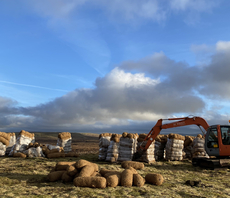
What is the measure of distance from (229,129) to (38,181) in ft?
33.1

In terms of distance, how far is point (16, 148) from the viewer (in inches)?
642

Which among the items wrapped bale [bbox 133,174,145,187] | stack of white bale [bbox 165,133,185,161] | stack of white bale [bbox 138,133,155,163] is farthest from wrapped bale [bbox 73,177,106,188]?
stack of white bale [bbox 165,133,185,161]

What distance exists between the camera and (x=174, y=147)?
47.3 feet

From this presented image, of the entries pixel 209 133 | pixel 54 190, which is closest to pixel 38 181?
pixel 54 190

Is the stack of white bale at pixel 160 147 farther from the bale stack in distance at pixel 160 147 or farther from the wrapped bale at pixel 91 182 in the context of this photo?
the wrapped bale at pixel 91 182

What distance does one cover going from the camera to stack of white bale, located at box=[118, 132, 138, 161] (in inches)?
503

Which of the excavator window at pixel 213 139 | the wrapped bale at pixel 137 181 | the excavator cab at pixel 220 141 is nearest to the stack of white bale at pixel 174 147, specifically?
the excavator window at pixel 213 139

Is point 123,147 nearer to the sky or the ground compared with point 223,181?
nearer to the sky

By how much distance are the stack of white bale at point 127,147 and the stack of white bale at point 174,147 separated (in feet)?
10.1

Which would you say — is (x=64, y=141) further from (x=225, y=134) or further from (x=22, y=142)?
(x=225, y=134)

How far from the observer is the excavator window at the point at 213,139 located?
11562 millimetres

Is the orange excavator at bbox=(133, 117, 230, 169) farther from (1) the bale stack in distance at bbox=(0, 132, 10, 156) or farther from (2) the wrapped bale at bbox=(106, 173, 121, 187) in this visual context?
(1) the bale stack in distance at bbox=(0, 132, 10, 156)

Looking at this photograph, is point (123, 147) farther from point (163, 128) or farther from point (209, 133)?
point (209, 133)

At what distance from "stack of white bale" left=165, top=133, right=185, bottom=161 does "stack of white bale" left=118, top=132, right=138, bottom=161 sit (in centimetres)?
307
